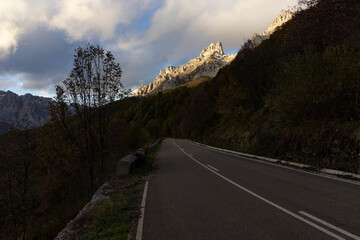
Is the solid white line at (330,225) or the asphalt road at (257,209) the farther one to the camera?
the asphalt road at (257,209)

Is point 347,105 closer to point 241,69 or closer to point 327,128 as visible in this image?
point 327,128

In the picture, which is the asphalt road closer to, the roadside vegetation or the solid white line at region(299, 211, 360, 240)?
the solid white line at region(299, 211, 360, 240)

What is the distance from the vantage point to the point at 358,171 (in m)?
7.70

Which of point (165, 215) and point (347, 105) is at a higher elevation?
point (347, 105)

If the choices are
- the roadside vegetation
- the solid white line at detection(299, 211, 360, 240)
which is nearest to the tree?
the roadside vegetation

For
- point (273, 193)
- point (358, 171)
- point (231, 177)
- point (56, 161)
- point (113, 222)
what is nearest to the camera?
point (113, 222)

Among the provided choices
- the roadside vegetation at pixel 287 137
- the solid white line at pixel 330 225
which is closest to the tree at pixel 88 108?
the roadside vegetation at pixel 287 137

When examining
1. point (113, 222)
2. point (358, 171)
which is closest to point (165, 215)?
point (113, 222)

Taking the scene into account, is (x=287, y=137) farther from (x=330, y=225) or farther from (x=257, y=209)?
(x=330, y=225)

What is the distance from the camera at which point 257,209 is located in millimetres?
5039

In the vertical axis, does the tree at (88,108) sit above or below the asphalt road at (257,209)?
Result: above

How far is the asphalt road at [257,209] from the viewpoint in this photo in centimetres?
386

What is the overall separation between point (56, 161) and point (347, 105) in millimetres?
16144

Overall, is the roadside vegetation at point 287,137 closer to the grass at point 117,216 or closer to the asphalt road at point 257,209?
the grass at point 117,216
